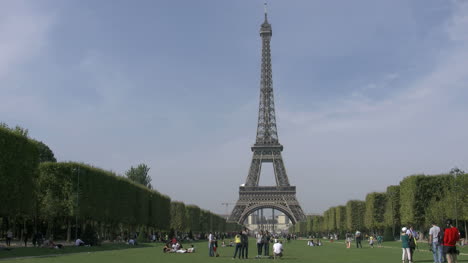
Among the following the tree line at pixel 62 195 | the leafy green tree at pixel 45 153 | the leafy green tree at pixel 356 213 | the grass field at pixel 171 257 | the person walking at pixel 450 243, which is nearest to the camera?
the person walking at pixel 450 243

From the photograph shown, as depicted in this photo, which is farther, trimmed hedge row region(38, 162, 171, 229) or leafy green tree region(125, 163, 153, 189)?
leafy green tree region(125, 163, 153, 189)

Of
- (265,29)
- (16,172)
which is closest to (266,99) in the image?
(265,29)

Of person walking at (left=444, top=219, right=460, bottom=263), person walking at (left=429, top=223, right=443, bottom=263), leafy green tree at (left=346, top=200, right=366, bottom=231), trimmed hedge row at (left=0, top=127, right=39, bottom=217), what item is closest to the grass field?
person walking at (left=429, top=223, right=443, bottom=263)

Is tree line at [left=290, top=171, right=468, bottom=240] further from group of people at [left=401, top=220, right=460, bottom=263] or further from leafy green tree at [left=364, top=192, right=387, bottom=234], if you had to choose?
group of people at [left=401, top=220, right=460, bottom=263]

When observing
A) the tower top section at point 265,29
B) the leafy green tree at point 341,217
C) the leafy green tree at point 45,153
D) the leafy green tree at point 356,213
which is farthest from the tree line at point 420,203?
the tower top section at point 265,29

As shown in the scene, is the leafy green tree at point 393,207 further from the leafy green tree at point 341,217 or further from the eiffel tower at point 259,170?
the eiffel tower at point 259,170

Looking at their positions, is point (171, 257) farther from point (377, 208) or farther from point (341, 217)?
point (341, 217)

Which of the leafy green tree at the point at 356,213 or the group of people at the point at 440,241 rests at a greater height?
the leafy green tree at the point at 356,213

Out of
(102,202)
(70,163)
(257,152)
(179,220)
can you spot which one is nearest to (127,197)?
(102,202)
